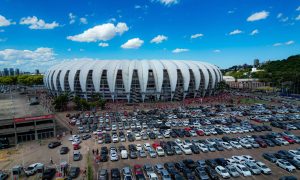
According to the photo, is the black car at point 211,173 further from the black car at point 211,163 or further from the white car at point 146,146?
the white car at point 146,146

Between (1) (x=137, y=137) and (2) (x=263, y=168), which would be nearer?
(2) (x=263, y=168)

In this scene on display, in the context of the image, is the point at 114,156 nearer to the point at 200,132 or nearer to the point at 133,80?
the point at 200,132

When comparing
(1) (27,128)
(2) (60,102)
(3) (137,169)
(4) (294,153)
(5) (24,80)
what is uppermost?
(5) (24,80)

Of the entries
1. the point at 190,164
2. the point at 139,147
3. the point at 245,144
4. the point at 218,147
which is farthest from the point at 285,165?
the point at 139,147

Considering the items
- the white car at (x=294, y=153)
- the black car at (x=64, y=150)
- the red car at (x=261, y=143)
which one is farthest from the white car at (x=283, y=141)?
the black car at (x=64, y=150)

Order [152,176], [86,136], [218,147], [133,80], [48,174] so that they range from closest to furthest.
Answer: [152,176] → [48,174] → [218,147] → [86,136] → [133,80]

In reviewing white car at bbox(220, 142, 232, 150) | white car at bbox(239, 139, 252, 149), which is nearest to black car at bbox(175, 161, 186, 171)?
white car at bbox(220, 142, 232, 150)
